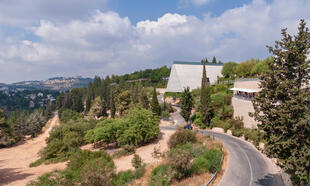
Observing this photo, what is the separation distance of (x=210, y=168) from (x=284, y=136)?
743cm

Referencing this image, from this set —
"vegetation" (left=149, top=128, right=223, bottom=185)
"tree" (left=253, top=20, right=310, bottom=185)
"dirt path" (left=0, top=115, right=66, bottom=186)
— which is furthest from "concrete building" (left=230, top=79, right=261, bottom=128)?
"dirt path" (left=0, top=115, right=66, bottom=186)

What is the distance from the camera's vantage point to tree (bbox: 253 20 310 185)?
9.00 metres

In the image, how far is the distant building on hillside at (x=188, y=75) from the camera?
211ft

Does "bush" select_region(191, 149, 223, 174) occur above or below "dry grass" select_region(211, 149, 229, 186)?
above

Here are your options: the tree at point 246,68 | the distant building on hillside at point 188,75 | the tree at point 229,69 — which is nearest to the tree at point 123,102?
the distant building on hillside at point 188,75

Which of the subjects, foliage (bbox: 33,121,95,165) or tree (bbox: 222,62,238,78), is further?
tree (bbox: 222,62,238,78)

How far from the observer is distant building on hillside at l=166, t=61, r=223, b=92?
211 feet

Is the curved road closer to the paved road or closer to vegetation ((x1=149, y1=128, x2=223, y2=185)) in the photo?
the paved road

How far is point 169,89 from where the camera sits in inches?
2640

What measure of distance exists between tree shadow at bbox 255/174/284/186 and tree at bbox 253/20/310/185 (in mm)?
4483

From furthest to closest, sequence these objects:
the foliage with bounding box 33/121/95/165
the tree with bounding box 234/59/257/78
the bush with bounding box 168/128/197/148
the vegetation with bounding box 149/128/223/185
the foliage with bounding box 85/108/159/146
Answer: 1. the tree with bounding box 234/59/257/78
2. the foliage with bounding box 33/121/95/165
3. the foliage with bounding box 85/108/159/146
4. the bush with bounding box 168/128/197/148
5. the vegetation with bounding box 149/128/223/185

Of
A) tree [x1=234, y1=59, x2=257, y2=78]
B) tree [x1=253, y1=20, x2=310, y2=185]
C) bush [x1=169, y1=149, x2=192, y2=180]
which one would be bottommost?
bush [x1=169, y1=149, x2=192, y2=180]

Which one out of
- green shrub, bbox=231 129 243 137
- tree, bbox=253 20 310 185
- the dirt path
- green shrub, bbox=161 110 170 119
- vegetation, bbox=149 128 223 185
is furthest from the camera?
green shrub, bbox=161 110 170 119

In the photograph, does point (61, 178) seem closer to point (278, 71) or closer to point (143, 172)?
point (143, 172)
